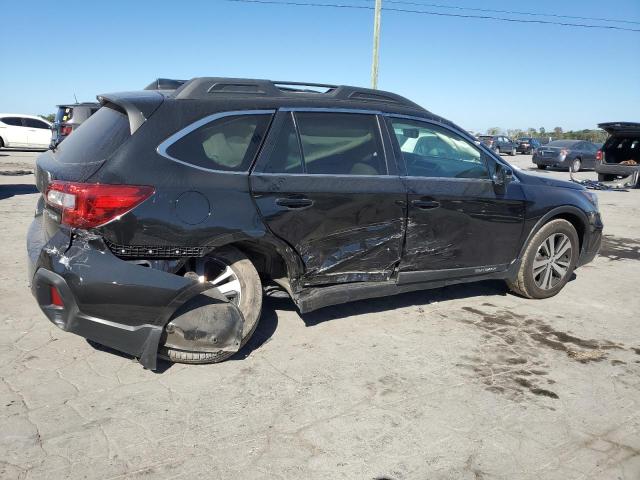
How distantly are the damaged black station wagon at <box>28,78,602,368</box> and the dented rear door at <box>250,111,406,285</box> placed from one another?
1 centimetres

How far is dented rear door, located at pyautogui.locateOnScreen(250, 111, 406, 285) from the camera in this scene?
3684 millimetres

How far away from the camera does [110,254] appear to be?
3.16m

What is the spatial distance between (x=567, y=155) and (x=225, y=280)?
23368 mm

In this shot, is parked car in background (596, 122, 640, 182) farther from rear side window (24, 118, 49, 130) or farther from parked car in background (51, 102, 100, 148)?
rear side window (24, 118, 49, 130)

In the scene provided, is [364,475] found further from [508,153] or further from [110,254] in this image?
[508,153]

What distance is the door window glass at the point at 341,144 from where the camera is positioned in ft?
12.7

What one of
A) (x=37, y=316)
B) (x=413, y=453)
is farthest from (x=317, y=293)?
(x=37, y=316)

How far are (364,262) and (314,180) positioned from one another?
2.49ft

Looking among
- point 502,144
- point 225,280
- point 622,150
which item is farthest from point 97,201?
point 502,144

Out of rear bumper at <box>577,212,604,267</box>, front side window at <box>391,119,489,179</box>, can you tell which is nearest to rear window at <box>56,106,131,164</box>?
front side window at <box>391,119,489,179</box>

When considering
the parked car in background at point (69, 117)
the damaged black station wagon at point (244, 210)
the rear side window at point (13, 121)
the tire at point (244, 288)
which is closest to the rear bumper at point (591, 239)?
the damaged black station wagon at point (244, 210)

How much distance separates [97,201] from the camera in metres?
3.13

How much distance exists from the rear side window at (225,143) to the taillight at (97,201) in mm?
372

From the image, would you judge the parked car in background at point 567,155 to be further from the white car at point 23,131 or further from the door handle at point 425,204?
the door handle at point 425,204
